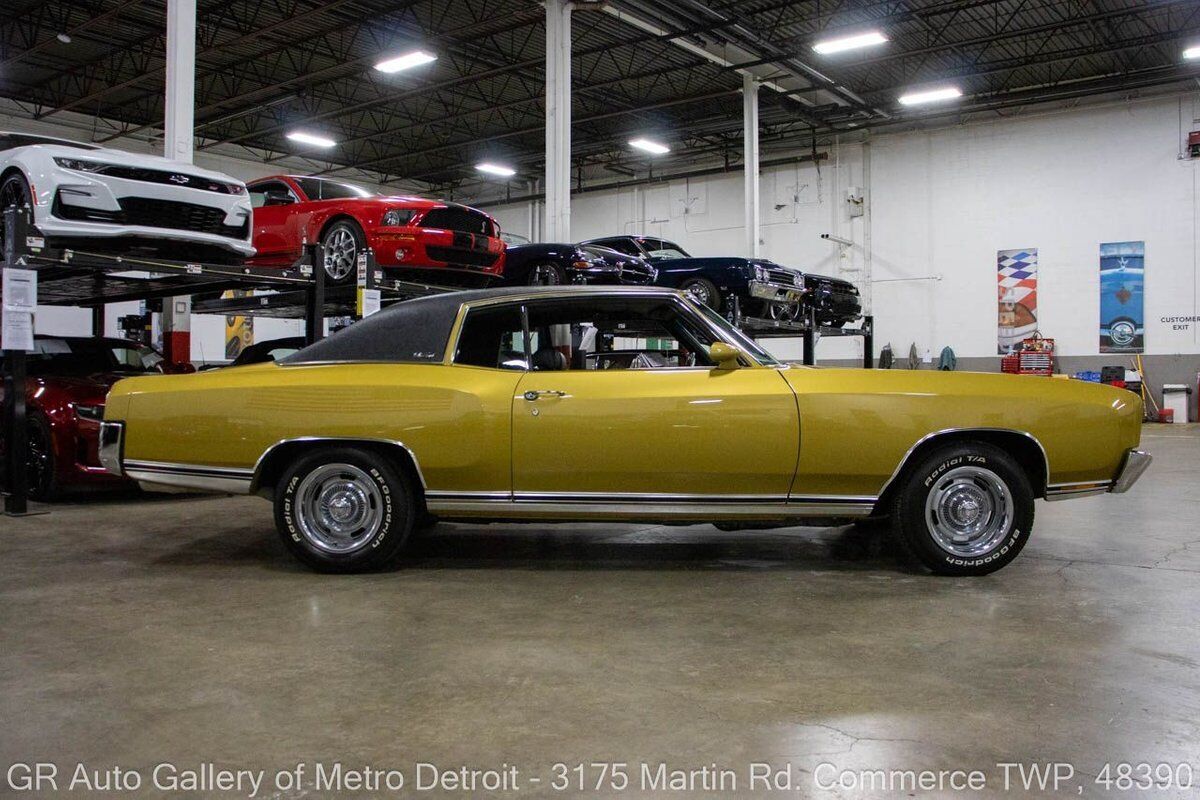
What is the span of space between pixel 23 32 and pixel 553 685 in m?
19.8

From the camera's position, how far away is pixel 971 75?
1875cm

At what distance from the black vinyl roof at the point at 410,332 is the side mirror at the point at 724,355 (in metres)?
0.47

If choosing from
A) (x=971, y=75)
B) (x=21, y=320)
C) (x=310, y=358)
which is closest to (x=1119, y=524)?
(x=310, y=358)

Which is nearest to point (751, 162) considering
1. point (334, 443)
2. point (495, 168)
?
point (495, 168)

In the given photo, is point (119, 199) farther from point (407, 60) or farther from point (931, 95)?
point (931, 95)

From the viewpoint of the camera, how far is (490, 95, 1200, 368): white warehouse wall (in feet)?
62.4

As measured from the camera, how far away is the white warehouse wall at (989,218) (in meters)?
19.0

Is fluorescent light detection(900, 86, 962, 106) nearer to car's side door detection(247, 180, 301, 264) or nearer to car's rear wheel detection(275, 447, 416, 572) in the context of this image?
car's side door detection(247, 180, 301, 264)

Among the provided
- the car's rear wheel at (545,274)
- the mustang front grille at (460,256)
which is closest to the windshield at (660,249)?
the car's rear wheel at (545,274)

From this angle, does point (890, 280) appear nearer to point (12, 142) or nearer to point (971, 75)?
point (971, 75)

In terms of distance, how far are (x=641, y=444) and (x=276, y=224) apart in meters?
6.07

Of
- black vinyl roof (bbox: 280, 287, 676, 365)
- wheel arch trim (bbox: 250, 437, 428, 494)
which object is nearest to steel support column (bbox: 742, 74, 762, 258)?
black vinyl roof (bbox: 280, 287, 676, 365)

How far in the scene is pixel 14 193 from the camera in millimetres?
6363

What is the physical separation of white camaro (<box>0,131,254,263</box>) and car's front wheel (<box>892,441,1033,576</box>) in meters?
5.70
